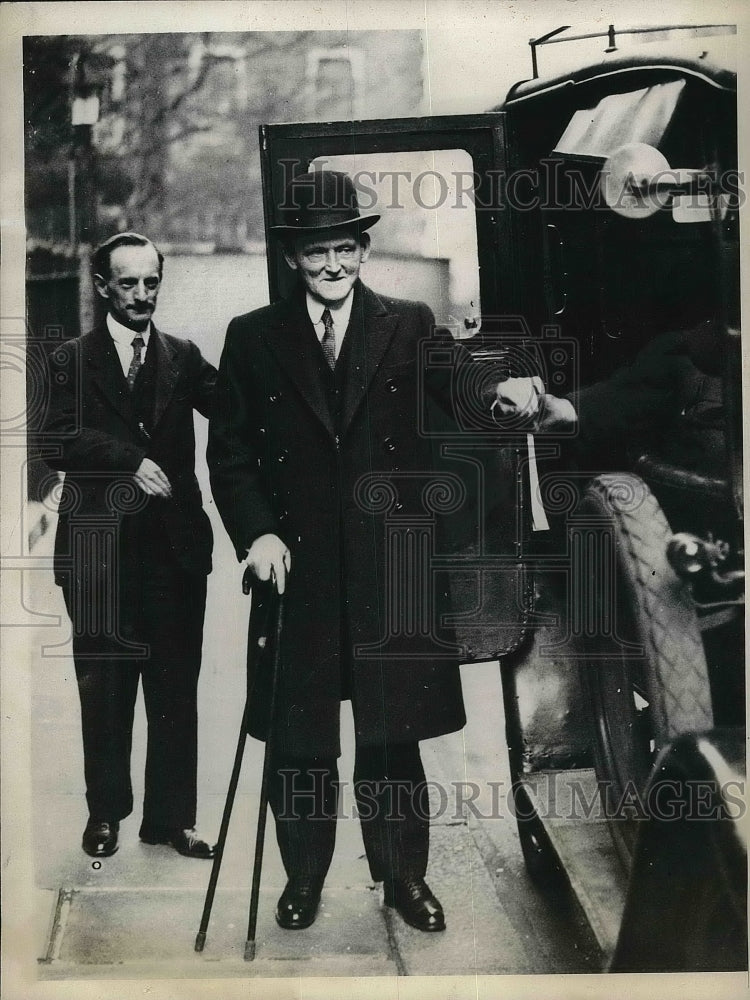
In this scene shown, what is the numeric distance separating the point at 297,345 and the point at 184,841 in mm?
1929

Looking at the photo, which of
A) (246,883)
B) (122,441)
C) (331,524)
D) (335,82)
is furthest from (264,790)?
(335,82)

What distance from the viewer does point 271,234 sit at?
3.74 m

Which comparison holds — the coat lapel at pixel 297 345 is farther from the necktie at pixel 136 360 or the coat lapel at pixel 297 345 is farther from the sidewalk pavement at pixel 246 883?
the sidewalk pavement at pixel 246 883

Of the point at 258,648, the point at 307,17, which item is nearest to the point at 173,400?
the point at 258,648

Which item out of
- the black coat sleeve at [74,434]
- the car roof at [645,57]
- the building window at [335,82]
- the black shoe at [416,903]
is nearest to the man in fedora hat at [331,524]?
the black shoe at [416,903]

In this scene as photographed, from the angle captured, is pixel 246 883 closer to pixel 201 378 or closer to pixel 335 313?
pixel 201 378

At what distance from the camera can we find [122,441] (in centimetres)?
377

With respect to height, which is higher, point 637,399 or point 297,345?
point 297,345

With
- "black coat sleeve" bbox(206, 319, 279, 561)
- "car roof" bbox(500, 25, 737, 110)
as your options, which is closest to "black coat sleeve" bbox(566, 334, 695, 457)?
"car roof" bbox(500, 25, 737, 110)

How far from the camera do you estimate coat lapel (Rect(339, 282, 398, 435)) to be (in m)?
3.74

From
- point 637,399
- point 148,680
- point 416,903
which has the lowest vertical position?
point 416,903

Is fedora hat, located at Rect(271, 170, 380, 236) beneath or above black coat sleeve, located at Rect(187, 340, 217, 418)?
above

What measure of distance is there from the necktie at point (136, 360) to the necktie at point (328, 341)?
2.25 feet

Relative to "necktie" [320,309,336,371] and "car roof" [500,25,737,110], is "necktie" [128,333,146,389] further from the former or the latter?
"car roof" [500,25,737,110]
